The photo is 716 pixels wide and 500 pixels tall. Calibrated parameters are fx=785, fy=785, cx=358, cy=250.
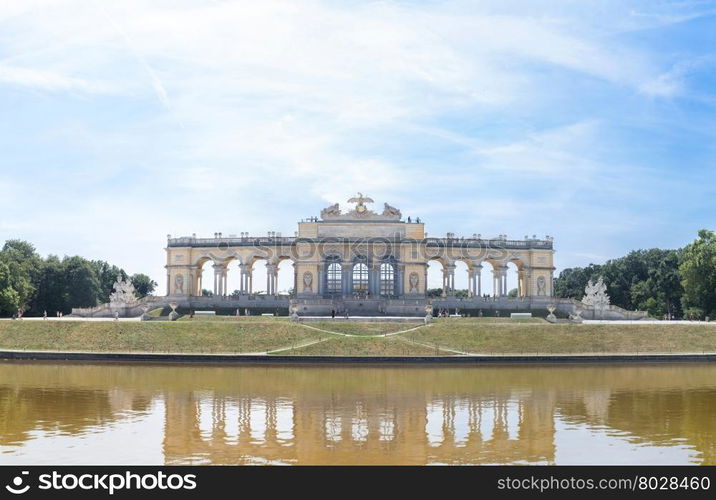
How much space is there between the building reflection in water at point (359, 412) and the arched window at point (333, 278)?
35265 mm

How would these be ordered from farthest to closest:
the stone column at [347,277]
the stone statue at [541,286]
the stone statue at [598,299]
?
the stone statue at [541,286] → the stone column at [347,277] → the stone statue at [598,299]

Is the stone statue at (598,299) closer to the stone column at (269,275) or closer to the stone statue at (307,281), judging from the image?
the stone statue at (307,281)

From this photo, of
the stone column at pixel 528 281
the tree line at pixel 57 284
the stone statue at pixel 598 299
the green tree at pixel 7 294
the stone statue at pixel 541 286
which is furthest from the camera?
the tree line at pixel 57 284

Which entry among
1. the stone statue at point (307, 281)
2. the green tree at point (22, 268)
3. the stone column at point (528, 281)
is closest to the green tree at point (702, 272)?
the stone column at point (528, 281)

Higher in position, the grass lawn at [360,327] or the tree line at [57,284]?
the tree line at [57,284]

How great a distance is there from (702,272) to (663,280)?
673 inches

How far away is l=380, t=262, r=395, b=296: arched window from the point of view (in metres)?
72.9

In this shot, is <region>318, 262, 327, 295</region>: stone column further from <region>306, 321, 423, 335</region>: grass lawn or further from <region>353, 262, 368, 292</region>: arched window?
<region>306, 321, 423, 335</region>: grass lawn

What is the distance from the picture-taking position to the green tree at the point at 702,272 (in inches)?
2478

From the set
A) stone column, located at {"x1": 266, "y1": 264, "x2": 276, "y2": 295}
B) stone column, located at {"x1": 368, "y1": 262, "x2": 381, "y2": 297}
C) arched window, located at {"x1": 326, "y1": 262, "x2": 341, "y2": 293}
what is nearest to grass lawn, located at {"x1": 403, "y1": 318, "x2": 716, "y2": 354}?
stone column, located at {"x1": 368, "y1": 262, "x2": 381, "y2": 297}

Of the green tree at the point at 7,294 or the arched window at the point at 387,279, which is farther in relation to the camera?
the arched window at the point at 387,279

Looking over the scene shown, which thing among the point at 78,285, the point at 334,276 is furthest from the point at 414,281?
the point at 78,285

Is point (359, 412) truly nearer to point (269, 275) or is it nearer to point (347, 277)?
point (347, 277)

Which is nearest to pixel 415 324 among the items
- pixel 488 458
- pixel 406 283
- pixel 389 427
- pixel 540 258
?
pixel 406 283
